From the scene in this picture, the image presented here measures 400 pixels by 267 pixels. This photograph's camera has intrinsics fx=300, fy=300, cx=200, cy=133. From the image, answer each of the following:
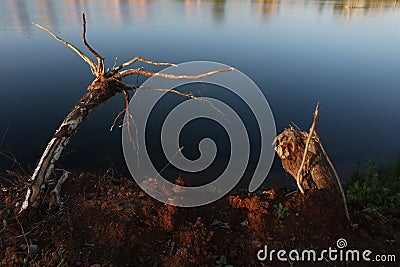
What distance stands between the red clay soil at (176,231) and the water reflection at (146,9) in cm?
1389

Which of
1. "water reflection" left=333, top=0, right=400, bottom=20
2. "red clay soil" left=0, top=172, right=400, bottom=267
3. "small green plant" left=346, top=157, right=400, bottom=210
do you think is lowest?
"small green plant" left=346, top=157, right=400, bottom=210

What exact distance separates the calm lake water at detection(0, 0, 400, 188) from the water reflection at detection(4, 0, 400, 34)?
0.17 metres

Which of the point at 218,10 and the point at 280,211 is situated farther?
the point at 218,10

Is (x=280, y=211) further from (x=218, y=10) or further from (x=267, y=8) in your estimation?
(x=267, y=8)

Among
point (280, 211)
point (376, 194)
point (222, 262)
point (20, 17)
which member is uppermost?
point (20, 17)

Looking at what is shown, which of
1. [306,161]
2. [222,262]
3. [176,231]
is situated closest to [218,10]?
[306,161]

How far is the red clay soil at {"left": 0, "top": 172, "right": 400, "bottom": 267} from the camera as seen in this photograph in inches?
96.4

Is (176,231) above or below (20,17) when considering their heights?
below

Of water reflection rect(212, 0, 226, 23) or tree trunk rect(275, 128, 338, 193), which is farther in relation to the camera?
water reflection rect(212, 0, 226, 23)

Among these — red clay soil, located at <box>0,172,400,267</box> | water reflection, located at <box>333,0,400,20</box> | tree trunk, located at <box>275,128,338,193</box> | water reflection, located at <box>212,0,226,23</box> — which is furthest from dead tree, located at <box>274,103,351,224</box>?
water reflection, located at <box>333,0,400,20</box>

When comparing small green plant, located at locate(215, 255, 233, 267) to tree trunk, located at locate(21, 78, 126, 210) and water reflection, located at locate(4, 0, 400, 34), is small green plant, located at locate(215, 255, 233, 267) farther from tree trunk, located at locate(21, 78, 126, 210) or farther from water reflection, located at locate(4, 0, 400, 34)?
water reflection, located at locate(4, 0, 400, 34)

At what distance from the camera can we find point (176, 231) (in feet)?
8.76

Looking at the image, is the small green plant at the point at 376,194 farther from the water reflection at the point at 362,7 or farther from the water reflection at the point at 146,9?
the water reflection at the point at 362,7

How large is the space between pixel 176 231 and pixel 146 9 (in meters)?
23.0
